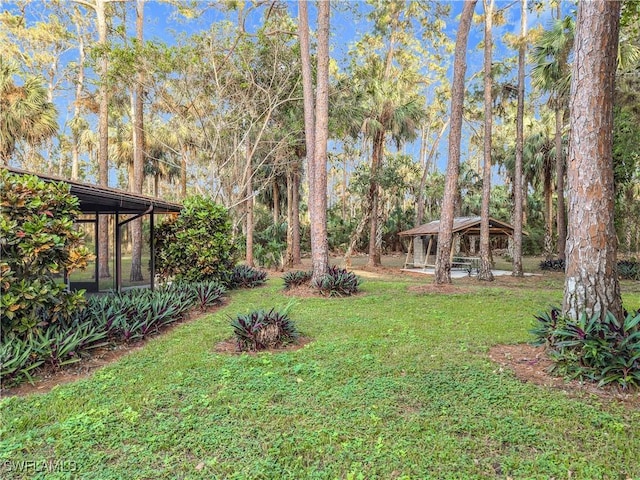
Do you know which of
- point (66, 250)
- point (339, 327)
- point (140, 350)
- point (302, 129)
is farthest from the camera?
point (302, 129)

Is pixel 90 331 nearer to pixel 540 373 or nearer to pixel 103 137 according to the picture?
pixel 540 373

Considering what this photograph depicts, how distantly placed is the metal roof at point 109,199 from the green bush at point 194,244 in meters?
0.44

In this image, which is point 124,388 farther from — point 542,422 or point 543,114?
point 543,114

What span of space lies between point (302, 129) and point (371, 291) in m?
7.60

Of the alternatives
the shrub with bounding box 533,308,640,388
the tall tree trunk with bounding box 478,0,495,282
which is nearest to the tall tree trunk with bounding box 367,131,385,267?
the tall tree trunk with bounding box 478,0,495,282

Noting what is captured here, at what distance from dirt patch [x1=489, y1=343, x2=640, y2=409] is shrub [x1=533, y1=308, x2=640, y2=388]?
9 centimetres

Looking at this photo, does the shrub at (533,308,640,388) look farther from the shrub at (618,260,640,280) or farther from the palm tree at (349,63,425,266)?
the palm tree at (349,63,425,266)

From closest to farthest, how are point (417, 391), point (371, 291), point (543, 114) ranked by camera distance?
point (417, 391) → point (371, 291) → point (543, 114)

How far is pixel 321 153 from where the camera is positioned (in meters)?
9.27

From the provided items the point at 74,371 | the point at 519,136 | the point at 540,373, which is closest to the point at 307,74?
the point at 519,136

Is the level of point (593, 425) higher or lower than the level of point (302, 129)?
lower

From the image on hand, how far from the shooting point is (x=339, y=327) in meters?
5.76

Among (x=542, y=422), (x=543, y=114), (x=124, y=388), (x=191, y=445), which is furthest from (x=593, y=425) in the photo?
(x=543, y=114)

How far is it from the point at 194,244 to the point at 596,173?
8.03 m
